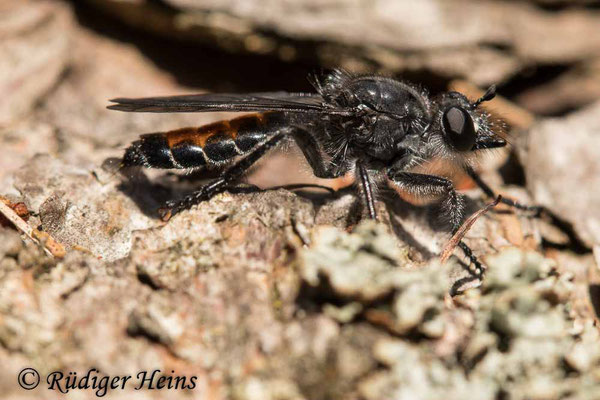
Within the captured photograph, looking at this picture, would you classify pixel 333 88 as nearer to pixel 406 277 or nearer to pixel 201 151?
pixel 201 151

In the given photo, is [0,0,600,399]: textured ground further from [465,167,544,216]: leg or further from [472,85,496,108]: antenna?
[472,85,496,108]: antenna

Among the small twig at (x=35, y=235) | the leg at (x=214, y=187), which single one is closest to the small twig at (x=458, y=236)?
the leg at (x=214, y=187)

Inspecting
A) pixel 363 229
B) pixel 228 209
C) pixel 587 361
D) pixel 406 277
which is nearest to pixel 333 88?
pixel 228 209

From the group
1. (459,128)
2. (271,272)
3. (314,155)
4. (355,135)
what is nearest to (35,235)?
(271,272)

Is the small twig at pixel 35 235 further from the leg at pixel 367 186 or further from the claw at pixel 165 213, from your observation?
the leg at pixel 367 186

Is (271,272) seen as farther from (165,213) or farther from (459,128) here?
(459,128)

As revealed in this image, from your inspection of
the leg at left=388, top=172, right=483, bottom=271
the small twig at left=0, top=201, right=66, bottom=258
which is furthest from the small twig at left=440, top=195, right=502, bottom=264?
the small twig at left=0, top=201, right=66, bottom=258
